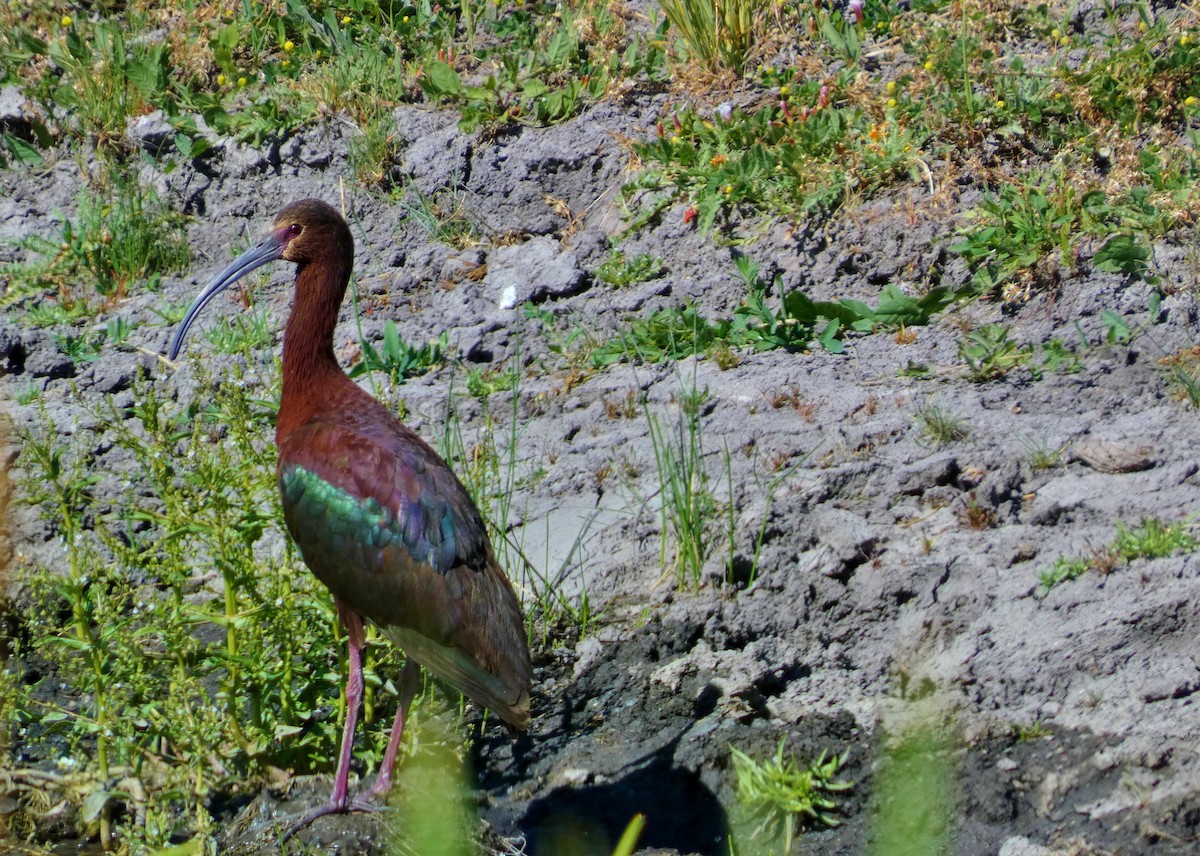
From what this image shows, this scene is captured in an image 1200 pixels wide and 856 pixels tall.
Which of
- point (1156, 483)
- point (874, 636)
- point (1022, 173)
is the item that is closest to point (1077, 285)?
point (1022, 173)

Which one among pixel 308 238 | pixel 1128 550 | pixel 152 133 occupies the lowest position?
pixel 1128 550

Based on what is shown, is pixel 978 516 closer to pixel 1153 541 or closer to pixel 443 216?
pixel 1153 541

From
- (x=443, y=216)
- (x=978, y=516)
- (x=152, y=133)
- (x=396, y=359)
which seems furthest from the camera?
(x=152, y=133)

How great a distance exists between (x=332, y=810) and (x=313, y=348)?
150 cm

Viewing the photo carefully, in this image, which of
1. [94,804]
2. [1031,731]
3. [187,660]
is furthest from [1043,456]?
[94,804]

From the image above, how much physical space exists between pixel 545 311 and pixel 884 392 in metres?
1.75

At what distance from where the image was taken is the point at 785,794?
3.68 m

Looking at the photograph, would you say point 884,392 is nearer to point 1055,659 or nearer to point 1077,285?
point 1077,285

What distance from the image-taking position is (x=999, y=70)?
670cm

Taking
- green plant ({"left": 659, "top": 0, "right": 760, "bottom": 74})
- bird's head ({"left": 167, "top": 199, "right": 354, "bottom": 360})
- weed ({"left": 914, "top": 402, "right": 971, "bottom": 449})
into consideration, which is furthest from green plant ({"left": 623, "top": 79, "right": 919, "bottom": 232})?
bird's head ({"left": 167, "top": 199, "right": 354, "bottom": 360})

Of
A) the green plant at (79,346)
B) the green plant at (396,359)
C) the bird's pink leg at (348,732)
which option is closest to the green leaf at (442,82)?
the green plant at (396,359)

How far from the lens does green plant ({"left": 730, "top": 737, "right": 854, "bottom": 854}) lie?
12.1ft

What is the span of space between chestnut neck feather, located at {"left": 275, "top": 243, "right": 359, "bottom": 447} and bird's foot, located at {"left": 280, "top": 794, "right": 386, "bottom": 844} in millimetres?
1158

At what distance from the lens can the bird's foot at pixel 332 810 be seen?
3.88 metres
